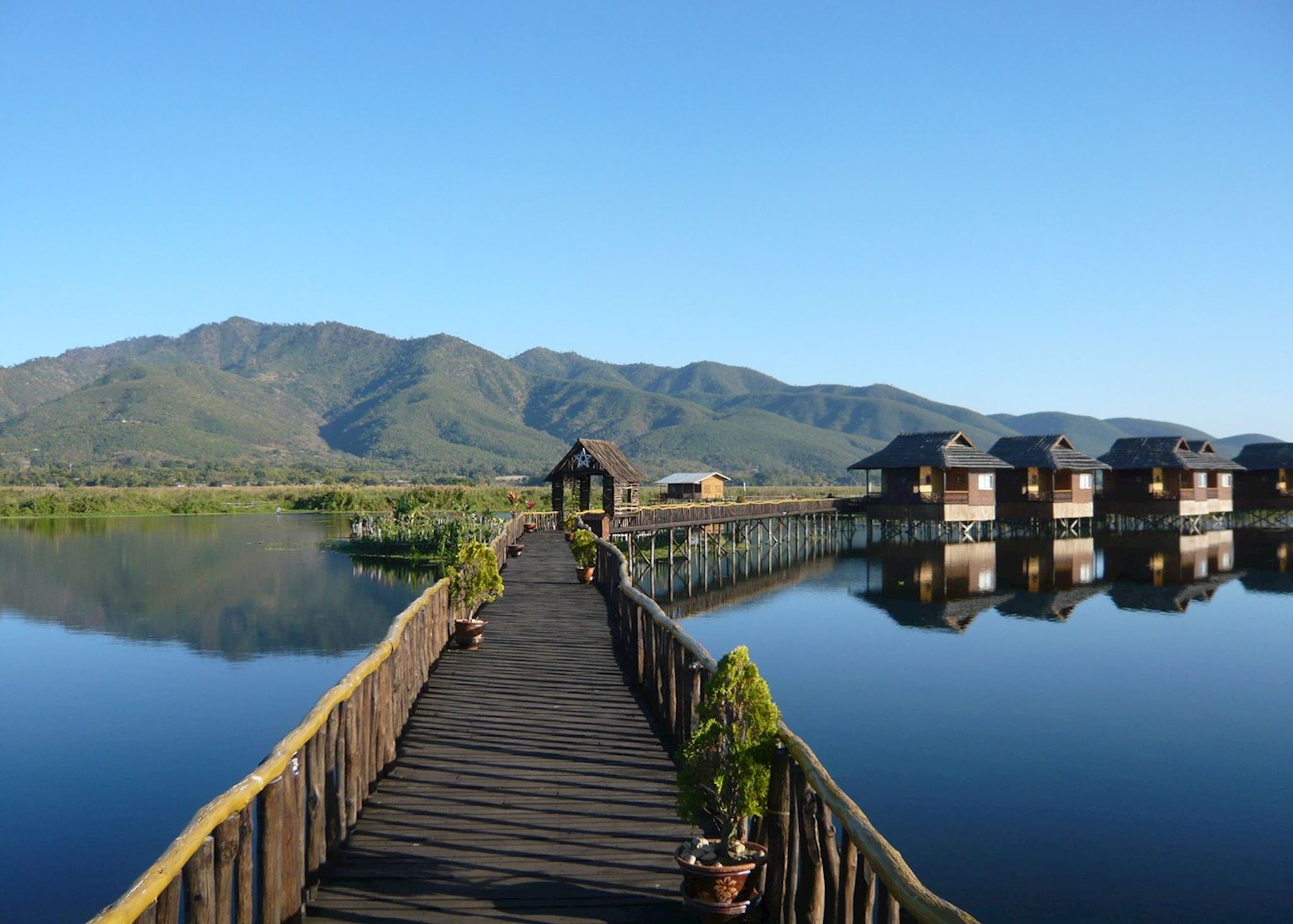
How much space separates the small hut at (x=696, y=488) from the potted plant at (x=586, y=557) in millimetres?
43025

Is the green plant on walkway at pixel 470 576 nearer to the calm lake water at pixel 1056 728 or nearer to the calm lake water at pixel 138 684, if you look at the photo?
the calm lake water at pixel 138 684

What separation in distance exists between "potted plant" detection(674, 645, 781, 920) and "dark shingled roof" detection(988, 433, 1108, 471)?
52.9 m

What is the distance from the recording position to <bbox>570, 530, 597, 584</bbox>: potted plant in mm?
23562

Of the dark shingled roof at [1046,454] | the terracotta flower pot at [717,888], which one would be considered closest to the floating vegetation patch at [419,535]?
the dark shingled roof at [1046,454]

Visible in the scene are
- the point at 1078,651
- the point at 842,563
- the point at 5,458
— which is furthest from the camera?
the point at 5,458

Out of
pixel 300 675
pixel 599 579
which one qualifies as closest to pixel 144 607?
pixel 300 675

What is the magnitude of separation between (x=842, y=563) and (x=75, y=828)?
3921 cm

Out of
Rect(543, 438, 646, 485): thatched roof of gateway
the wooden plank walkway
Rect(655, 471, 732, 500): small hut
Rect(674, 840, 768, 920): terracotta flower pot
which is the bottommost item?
the wooden plank walkway

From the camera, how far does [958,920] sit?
14.5ft

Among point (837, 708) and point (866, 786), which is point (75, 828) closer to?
point (866, 786)

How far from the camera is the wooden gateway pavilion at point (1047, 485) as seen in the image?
188 feet

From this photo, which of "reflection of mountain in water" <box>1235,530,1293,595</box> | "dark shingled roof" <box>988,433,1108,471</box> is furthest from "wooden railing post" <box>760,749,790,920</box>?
"dark shingled roof" <box>988,433,1108,471</box>

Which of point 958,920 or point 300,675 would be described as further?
point 300,675

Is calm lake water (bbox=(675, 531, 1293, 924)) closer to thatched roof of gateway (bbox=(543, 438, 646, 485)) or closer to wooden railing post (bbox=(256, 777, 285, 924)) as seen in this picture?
thatched roof of gateway (bbox=(543, 438, 646, 485))
